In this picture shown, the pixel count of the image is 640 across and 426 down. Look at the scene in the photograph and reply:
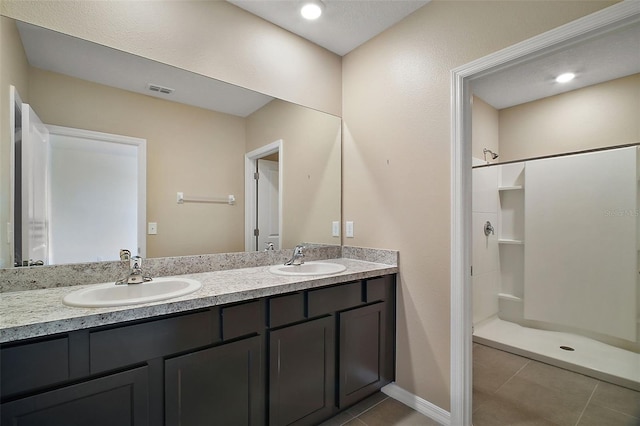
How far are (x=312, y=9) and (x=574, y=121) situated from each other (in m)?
2.84

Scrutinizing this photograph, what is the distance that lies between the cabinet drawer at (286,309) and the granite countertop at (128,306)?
47 millimetres

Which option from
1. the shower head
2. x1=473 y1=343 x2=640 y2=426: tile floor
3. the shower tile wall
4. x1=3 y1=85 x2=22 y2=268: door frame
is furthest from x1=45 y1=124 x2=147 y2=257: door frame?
the shower head

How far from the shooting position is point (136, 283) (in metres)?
1.43

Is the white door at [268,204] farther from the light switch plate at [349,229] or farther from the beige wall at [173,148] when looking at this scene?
the light switch plate at [349,229]

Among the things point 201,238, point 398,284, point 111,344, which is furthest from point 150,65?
point 398,284

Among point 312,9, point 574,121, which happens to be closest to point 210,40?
point 312,9

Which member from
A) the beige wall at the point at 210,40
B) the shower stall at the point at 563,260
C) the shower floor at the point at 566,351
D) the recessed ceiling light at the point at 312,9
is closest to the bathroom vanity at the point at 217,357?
the beige wall at the point at 210,40

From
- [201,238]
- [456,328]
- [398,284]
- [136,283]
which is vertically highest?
[201,238]

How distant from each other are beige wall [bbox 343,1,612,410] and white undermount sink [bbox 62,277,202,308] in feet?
4.38

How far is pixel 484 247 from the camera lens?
3.31 m

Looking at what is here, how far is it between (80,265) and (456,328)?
2.02m

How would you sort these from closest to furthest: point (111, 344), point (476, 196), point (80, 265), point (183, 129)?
point (111, 344)
point (80, 265)
point (183, 129)
point (476, 196)

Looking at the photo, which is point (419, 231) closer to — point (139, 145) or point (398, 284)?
point (398, 284)

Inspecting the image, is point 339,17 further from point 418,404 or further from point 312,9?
point 418,404
